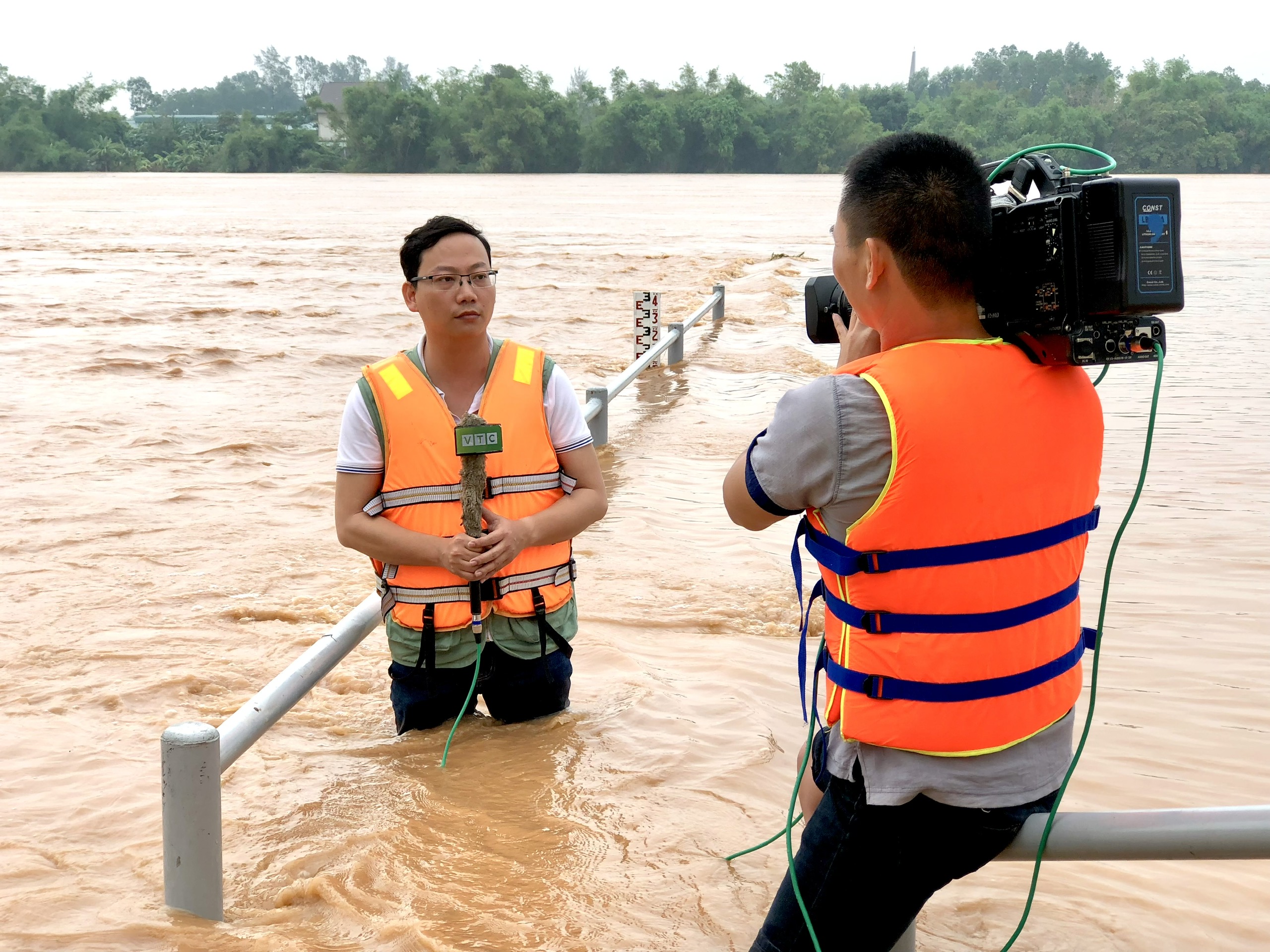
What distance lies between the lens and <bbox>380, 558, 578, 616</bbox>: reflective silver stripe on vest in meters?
3.44

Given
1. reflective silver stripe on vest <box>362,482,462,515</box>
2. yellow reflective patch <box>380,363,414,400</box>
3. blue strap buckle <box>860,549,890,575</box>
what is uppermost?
yellow reflective patch <box>380,363,414,400</box>

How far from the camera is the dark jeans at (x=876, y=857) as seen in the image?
1.96m

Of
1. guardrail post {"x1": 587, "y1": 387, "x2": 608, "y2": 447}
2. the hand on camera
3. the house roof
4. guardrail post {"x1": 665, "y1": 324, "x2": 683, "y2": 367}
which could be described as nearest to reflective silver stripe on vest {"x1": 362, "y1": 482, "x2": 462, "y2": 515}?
the hand on camera

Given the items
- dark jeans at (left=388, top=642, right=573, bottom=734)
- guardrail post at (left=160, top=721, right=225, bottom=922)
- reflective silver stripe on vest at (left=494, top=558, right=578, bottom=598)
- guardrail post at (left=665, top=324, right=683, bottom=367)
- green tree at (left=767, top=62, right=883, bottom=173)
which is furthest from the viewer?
green tree at (left=767, top=62, right=883, bottom=173)

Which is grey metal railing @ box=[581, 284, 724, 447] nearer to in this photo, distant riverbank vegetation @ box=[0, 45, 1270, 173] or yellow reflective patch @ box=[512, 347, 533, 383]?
yellow reflective patch @ box=[512, 347, 533, 383]

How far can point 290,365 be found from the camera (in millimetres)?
14250

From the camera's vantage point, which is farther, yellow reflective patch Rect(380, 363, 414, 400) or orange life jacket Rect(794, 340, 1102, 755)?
yellow reflective patch Rect(380, 363, 414, 400)

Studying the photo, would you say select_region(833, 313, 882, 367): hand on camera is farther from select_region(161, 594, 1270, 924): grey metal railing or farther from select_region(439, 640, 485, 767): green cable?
select_region(439, 640, 485, 767): green cable

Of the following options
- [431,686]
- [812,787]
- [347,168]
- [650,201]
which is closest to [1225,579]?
[431,686]

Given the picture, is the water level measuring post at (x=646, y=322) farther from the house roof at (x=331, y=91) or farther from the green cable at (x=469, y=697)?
the house roof at (x=331, y=91)

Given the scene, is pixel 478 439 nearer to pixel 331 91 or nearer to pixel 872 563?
pixel 872 563

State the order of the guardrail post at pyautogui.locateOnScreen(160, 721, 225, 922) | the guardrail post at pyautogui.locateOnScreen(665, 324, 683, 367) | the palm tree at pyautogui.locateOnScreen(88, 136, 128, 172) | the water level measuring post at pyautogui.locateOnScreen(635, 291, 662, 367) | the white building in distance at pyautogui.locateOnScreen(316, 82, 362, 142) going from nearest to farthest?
the guardrail post at pyautogui.locateOnScreen(160, 721, 225, 922) < the water level measuring post at pyautogui.locateOnScreen(635, 291, 662, 367) < the guardrail post at pyautogui.locateOnScreen(665, 324, 683, 367) < the white building in distance at pyautogui.locateOnScreen(316, 82, 362, 142) < the palm tree at pyautogui.locateOnScreen(88, 136, 128, 172)

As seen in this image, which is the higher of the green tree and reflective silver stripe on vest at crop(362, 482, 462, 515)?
the green tree

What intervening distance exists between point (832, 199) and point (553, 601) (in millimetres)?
58653
